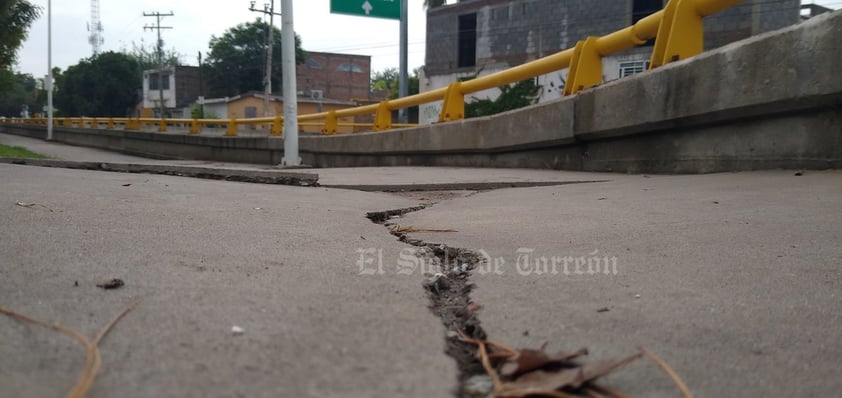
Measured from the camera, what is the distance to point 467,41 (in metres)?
32.4

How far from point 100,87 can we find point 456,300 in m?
66.4

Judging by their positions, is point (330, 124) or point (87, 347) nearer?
point (87, 347)

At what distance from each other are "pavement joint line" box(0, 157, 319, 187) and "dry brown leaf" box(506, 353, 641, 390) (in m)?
4.88

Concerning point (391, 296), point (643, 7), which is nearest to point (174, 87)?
point (643, 7)

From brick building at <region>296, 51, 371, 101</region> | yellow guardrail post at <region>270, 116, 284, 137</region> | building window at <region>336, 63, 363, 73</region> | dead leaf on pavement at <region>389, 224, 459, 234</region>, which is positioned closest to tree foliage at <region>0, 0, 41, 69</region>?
yellow guardrail post at <region>270, 116, 284, 137</region>

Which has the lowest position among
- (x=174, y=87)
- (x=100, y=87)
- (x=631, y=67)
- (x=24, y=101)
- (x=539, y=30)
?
(x=631, y=67)

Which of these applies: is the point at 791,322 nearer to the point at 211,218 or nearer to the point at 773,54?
the point at 211,218

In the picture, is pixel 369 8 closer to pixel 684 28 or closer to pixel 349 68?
pixel 684 28

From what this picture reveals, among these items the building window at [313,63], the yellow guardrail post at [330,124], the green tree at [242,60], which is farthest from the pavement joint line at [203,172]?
the building window at [313,63]

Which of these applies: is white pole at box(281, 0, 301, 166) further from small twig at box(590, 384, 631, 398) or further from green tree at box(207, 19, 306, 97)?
green tree at box(207, 19, 306, 97)

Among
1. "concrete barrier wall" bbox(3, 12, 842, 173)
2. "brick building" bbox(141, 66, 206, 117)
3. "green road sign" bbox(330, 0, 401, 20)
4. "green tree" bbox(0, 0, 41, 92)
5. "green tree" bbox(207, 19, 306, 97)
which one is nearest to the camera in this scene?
"concrete barrier wall" bbox(3, 12, 842, 173)

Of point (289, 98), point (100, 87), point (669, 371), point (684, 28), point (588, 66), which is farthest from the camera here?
point (100, 87)

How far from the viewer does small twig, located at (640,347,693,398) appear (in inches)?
44.8

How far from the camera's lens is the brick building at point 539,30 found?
2411 cm
